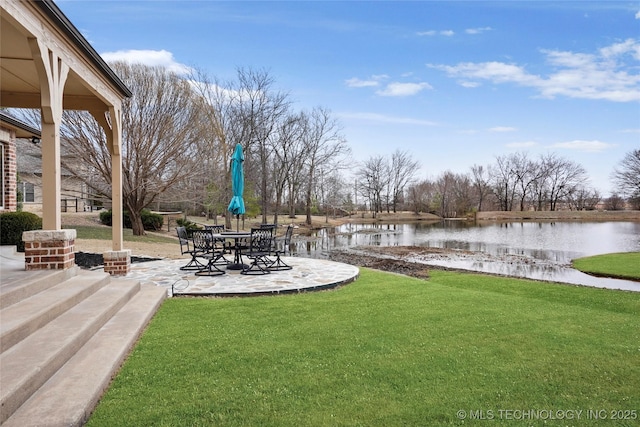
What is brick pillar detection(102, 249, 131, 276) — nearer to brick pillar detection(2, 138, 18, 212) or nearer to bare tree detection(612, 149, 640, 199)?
brick pillar detection(2, 138, 18, 212)

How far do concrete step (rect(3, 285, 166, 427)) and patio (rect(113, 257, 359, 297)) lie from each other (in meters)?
1.98

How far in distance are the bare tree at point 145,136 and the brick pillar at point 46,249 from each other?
1210 cm

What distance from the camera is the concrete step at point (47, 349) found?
2.46 m

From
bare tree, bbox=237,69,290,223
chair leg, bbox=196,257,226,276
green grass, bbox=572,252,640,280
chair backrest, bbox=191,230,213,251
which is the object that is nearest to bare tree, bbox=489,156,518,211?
bare tree, bbox=237,69,290,223

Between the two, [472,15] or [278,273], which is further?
[472,15]

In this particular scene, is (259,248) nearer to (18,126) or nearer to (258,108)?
(18,126)

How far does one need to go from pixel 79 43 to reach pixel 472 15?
8900mm

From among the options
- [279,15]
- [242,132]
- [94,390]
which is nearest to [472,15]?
[279,15]

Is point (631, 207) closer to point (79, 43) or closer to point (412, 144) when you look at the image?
point (412, 144)

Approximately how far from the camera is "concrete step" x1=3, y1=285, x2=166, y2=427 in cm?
235

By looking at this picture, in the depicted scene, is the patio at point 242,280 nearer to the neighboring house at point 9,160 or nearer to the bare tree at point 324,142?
the neighboring house at point 9,160

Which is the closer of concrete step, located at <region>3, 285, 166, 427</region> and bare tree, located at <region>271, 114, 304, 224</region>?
concrete step, located at <region>3, 285, 166, 427</region>

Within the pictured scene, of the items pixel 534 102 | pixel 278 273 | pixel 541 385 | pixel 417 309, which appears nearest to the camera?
pixel 541 385

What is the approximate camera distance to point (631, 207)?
52.3 m
